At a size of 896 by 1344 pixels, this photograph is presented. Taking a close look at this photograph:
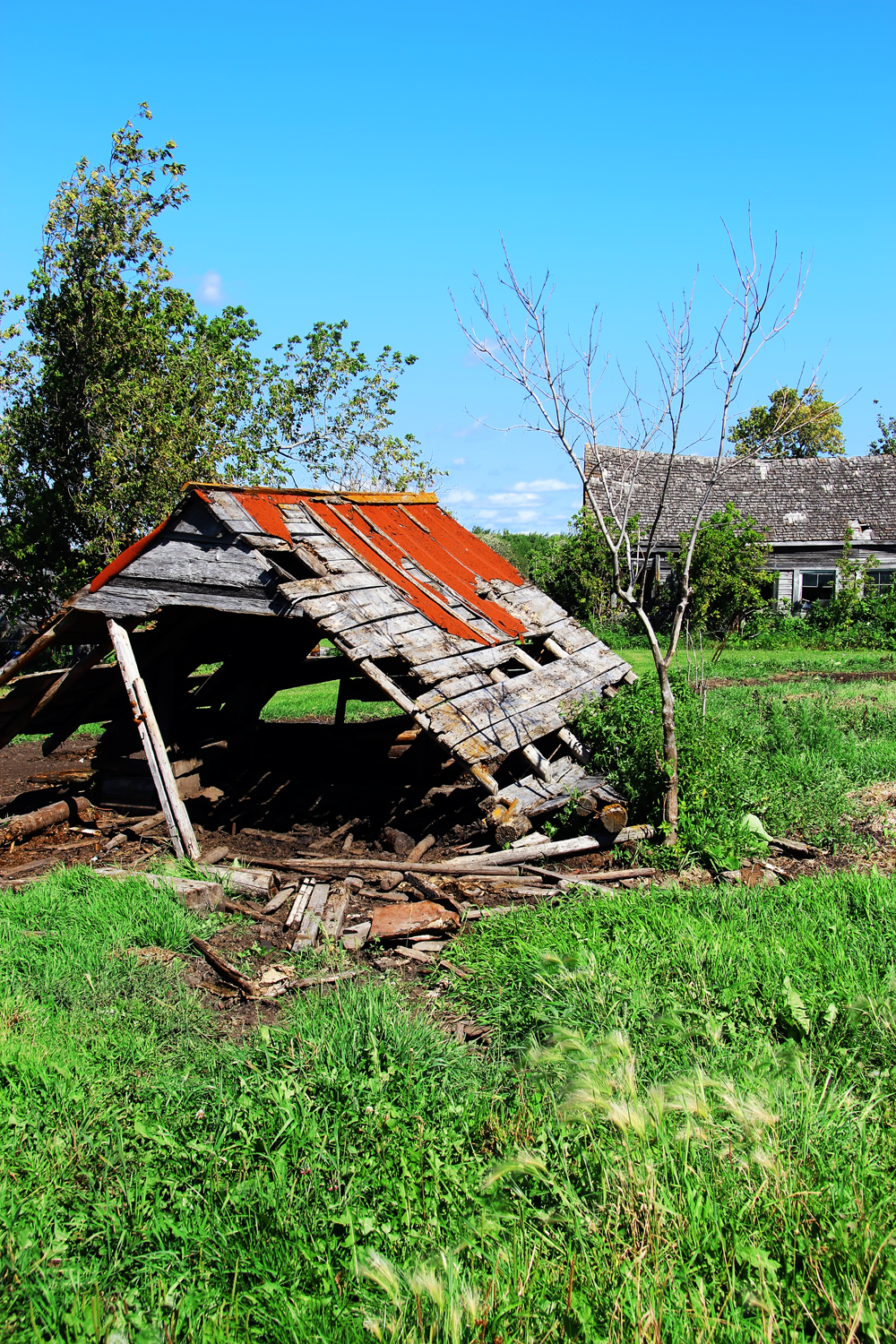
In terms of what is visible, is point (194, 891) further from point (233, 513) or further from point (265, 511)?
point (265, 511)

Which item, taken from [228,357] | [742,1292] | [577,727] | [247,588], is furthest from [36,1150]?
[228,357]

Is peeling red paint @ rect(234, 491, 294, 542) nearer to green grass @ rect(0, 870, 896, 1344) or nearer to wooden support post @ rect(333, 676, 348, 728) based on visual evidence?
wooden support post @ rect(333, 676, 348, 728)

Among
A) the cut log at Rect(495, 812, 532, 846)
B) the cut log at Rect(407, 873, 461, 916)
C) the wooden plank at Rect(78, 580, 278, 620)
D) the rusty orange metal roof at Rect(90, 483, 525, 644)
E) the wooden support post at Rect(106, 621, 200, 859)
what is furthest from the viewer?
the rusty orange metal roof at Rect(90, 483, 525, 644)

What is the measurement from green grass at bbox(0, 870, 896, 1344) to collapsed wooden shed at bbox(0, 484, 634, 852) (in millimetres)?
2598

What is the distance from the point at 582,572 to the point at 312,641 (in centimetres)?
1648

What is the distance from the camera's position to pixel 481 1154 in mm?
3336

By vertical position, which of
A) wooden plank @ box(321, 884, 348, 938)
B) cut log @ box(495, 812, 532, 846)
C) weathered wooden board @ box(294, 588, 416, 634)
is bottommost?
wooden plank @ box(321, 884, 348, 938)

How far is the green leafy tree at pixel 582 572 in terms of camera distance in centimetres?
2548

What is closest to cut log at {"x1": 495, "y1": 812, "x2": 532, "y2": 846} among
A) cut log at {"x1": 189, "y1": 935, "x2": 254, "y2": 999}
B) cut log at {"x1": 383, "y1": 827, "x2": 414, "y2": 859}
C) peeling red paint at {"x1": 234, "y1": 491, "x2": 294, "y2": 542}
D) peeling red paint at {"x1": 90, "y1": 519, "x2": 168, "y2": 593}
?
cut log at {"x1": 383, "y1": 827, "x2": 414, "y2": 859}

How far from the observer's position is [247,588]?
7668 mm

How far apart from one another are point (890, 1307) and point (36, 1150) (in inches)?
123

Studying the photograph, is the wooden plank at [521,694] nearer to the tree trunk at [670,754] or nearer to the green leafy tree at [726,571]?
the tree trunk at [670,754]

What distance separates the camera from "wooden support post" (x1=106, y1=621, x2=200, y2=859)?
750cm

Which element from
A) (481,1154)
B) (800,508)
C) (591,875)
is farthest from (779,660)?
(481,1154)
